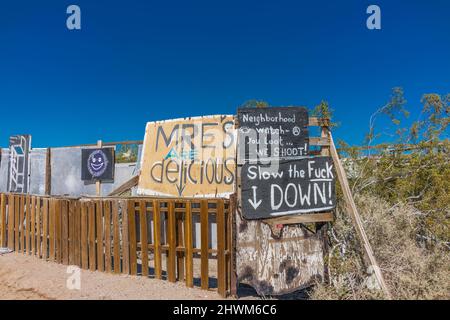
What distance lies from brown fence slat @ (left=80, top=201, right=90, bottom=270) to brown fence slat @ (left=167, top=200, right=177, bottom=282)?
176cm

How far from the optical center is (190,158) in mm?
5980

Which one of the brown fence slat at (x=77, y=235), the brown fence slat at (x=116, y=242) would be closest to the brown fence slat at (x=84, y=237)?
the brown fence slat at (x=77, y=235)

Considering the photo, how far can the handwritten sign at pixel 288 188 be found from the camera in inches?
188

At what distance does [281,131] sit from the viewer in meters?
5.09

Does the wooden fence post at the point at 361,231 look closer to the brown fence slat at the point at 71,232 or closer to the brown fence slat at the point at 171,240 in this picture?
the brown fence slat at the point at 171,240

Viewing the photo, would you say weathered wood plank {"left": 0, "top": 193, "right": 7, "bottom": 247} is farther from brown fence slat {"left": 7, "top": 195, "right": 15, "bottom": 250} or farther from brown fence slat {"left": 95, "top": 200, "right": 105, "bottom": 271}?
brown fence slat {"left": 95, "top": 200, "right": 105, "bottom": 271}

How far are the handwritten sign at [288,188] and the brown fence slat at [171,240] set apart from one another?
45.6 inches

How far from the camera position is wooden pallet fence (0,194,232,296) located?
4.97 meters

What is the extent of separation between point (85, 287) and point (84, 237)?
119cm

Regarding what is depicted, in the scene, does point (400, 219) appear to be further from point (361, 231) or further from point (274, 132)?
point (274, 132)

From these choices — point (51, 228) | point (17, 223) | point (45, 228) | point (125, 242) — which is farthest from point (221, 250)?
point (17, 223)

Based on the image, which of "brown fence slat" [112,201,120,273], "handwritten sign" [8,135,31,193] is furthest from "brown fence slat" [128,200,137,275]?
"handwritten sign" [8,135,31,193]

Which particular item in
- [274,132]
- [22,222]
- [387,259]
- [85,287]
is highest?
[274,132]
